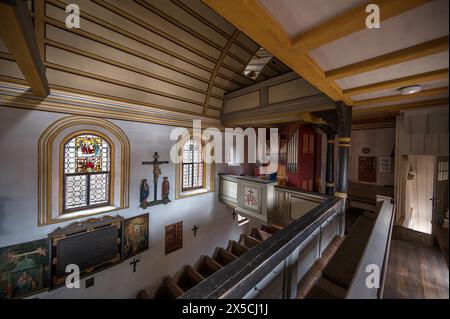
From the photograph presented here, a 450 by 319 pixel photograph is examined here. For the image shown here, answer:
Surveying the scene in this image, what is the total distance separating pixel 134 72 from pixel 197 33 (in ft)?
4.88

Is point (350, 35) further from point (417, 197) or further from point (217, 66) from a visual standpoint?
point (417, 197)

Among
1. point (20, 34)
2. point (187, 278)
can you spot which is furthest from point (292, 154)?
point (20, 34)

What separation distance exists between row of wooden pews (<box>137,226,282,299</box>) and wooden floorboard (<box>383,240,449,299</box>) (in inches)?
91.2

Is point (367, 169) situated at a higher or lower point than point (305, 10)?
lower

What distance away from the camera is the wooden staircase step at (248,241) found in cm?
610

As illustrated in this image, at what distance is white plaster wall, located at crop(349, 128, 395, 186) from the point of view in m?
5.36

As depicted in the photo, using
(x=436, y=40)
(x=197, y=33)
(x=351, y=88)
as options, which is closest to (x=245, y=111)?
(x=197, y=33)

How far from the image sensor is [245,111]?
465 cm

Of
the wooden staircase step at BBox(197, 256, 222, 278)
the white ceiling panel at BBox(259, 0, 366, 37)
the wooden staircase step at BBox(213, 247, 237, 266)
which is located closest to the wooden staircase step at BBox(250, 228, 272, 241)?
the wooden staircase step at BBox(213, 247, 237, 266)

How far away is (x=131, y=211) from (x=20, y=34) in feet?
11.6

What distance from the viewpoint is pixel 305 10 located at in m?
1.20

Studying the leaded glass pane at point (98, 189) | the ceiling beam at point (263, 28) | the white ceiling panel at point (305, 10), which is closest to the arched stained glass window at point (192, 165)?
the leaded glass pane at point (98, 189)

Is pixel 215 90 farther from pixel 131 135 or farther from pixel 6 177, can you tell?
pixel 6 177

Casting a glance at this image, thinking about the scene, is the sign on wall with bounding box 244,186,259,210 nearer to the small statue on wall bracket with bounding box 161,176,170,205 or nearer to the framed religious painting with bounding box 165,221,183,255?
the framed religious painting with bounding box 165,221,183,255
